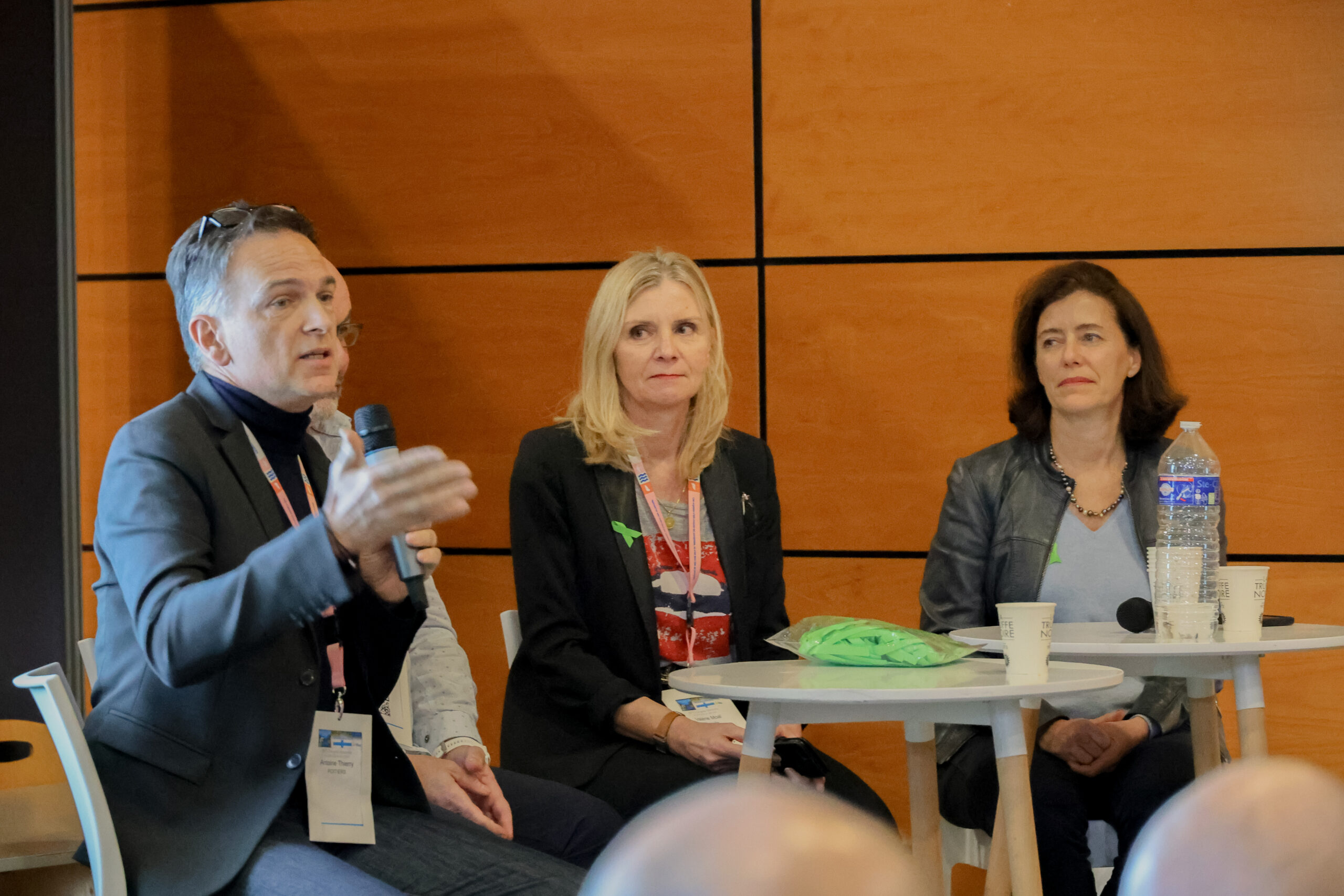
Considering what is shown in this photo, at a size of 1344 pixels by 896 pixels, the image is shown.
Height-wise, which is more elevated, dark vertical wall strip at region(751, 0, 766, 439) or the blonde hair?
dark vertical wall strip at region(751, 0, 766, 439)

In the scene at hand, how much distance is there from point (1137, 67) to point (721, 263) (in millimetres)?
1168

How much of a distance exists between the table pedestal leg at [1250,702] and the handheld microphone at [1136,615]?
0.16m

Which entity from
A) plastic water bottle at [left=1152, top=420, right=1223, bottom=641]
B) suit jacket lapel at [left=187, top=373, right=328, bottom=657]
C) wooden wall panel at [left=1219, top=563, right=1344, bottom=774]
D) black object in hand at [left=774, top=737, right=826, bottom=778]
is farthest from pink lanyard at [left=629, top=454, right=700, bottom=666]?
wooden wall panel at [left=1219, top=563, right=1344, bottom=774]

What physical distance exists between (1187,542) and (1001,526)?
382mm

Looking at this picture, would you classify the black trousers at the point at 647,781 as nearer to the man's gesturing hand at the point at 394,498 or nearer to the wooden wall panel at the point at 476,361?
the man's gesturing hand at the point at 394,498

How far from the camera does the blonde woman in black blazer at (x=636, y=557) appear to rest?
89.7 inches

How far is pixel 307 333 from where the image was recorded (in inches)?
65.9

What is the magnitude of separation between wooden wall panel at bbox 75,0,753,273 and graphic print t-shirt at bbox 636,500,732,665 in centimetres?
113

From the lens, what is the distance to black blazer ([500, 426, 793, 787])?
7.65 feet

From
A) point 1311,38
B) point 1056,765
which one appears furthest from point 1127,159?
point 1056,765

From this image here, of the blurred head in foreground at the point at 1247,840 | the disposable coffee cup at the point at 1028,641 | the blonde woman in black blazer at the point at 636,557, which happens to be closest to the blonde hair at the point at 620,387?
the blonde woman in black blazer at the point at 636,557

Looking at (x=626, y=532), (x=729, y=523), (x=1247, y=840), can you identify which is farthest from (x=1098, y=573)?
(x=1247, y=840)

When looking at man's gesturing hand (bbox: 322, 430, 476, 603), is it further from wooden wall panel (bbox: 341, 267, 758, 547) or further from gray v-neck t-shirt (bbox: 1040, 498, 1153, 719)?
wooden wall panel (bbox: 341, 267, 758, 547)

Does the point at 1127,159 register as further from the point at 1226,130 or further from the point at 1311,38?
the point at 1311,38
